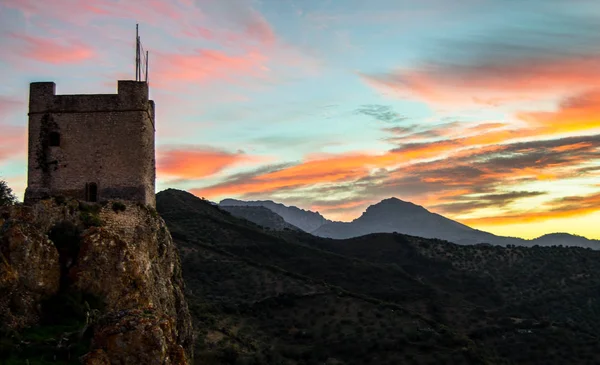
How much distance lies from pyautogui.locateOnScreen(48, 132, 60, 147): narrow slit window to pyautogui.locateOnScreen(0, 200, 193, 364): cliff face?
432 cm

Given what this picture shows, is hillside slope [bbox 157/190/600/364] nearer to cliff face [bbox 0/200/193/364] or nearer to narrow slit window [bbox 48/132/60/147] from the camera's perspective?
cliff face [bbox 0/200/193/364]

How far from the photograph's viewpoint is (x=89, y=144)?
28.7 m

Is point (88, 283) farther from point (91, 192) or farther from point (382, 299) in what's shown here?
point (382, 299)

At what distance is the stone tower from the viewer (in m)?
28.2

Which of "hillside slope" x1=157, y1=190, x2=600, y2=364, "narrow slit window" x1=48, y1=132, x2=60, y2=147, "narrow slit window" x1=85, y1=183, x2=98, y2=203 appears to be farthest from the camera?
"hillside slope" x1=157, y1=190, x2=600, y2=364

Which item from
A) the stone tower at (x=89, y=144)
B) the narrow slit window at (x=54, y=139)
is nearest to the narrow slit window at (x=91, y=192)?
the stone tower at (x=89, y=144)

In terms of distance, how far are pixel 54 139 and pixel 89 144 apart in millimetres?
1603

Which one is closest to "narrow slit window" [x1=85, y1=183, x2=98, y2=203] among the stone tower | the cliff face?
the stone tower

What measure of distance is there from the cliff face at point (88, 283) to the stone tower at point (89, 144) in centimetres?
188

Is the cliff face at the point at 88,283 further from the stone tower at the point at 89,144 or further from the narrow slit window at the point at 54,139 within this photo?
the narrow slit window at the point at 54,139

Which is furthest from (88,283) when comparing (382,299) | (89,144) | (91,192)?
(382,299)

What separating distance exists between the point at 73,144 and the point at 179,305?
916 centimetres

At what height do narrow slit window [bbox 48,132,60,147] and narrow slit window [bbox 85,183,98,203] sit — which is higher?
narrow slit window [bbox 48,132,60,147]

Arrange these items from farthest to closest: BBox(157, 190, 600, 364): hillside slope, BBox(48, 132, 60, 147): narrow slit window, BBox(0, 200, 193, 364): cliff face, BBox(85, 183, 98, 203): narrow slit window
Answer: BBox(157, 190, 600, 364): hillside slope
BBox(48, 132, 60, 147): narrow slit window
BBox(85, 183, 98, 203): narrow slit window
BBox(0, 200, 193, 364): cliff face
